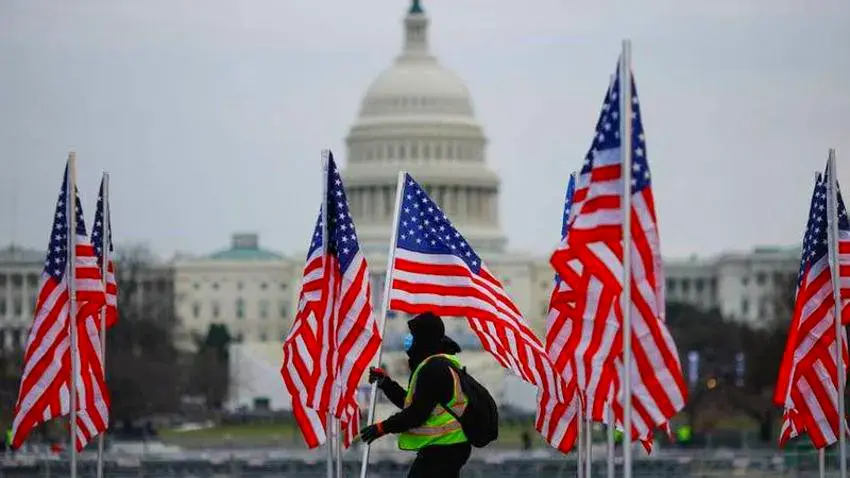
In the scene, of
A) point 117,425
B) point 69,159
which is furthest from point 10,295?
point 69,159

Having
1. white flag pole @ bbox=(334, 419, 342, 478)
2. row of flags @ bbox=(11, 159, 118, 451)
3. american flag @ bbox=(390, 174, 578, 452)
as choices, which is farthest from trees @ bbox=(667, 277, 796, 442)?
american flag @ bbox=(390, 174, 578, 452)

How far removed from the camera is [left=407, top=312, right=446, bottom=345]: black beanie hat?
65.1 ft

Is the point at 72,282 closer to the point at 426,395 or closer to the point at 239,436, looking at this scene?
the point at 426,395

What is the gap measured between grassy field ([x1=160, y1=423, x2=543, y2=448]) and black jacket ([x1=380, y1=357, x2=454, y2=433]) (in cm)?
6082

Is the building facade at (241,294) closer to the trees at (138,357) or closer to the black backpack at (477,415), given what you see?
the trees at (138,357)

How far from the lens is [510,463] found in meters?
62.5

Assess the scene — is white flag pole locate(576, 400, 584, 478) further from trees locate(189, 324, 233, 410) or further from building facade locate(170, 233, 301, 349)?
building facade locate(170, 233, 301, 349)

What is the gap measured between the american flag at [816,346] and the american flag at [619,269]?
19.1ft

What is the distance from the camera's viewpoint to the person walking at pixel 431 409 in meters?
19.8

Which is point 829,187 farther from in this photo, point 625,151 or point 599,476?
point 599,476

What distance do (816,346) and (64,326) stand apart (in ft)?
20.9

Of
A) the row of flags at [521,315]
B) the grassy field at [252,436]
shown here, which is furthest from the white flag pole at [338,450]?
the grassy field at [252,436]

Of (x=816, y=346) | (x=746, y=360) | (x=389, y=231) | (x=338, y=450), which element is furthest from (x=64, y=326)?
(x=389, y=231)

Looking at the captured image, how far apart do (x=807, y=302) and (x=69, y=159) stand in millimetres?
6285
